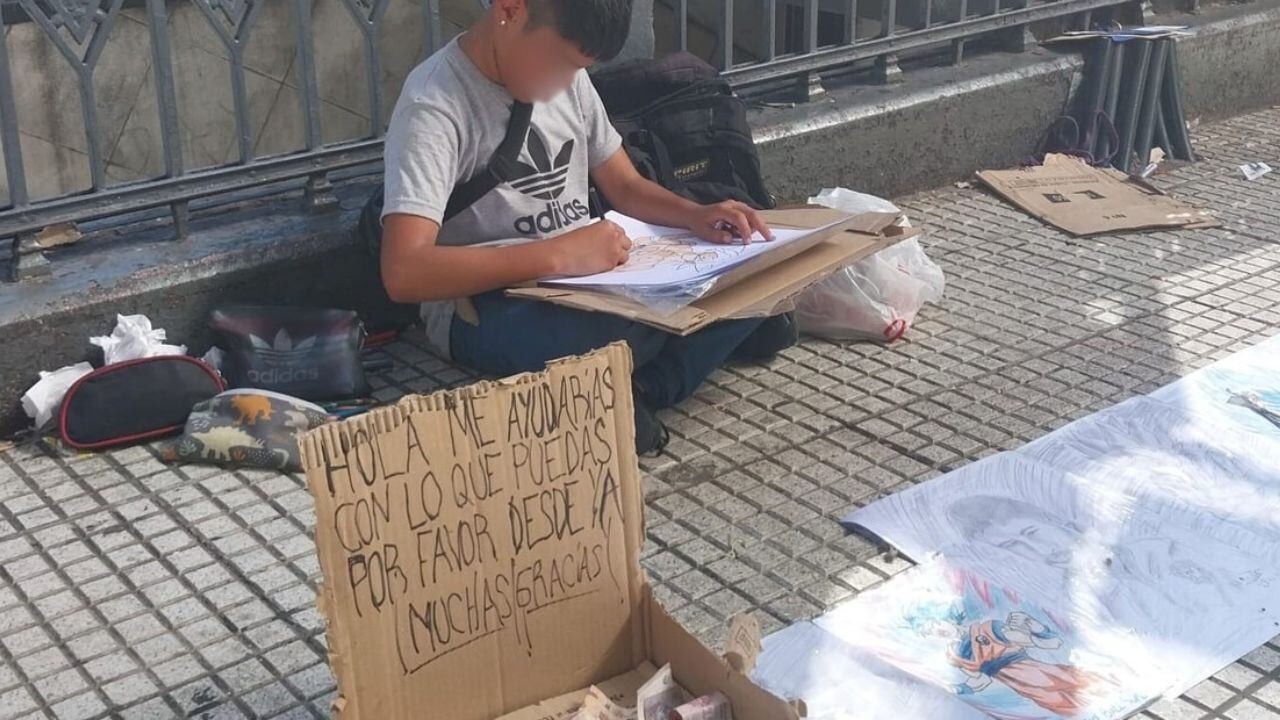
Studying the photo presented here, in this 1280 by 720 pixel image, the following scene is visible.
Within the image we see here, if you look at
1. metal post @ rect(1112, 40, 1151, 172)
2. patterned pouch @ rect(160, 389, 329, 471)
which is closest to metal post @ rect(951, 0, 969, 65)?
metal post @ rect(1112, 40, 1151, 172)

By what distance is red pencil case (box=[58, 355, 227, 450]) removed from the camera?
3121mm

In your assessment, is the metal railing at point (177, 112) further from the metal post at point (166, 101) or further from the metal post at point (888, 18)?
the metal post at point (888, 18)

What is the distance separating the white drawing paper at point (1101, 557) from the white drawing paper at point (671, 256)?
1.87 ft

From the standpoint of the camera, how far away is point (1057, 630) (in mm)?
2576

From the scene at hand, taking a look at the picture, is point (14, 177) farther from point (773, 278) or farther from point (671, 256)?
point (773, 278)

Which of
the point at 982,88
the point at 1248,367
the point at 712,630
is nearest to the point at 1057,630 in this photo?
the point at 712,630

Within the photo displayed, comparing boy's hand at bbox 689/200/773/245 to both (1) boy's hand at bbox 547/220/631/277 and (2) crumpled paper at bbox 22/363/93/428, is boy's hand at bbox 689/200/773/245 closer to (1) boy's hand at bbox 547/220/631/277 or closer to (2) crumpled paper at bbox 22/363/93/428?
(1) boy's hand at bbox 547/220/631/277

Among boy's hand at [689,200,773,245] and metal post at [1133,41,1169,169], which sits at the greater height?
boy's hand at [689,200,773,245]

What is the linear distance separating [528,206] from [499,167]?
0.12 metres

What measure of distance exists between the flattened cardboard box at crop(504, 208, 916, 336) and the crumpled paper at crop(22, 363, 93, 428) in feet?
3.33

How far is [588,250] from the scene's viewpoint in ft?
9.94

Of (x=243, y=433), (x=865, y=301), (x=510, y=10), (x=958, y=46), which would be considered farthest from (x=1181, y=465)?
(x=958, y=46)

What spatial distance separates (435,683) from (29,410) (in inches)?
62.3

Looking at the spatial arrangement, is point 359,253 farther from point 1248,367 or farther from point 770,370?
point 1248,367
